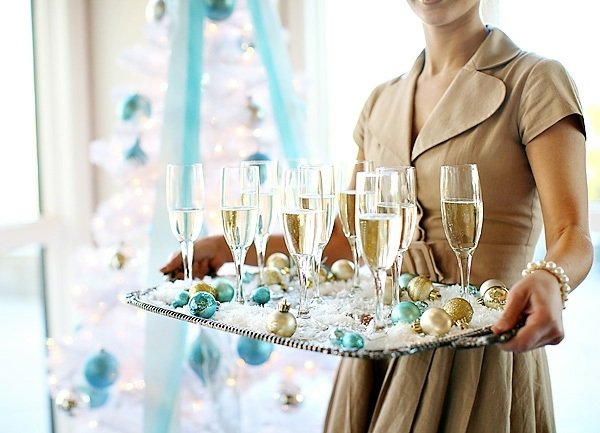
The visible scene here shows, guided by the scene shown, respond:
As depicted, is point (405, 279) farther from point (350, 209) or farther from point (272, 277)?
point (272, 277)

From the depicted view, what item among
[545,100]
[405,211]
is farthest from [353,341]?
[545,100]

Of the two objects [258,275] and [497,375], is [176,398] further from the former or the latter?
[497,375]

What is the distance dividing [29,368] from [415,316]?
235cm

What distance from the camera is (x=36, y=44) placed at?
294cm

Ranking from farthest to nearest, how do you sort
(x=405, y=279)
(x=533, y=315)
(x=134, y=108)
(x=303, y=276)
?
(x=134, y=108), (x=405, y=279), (x=303, y=276), (x=533, y=315)

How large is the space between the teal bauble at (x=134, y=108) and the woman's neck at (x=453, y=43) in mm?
1348

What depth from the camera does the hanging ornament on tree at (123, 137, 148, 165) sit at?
247 centimetres

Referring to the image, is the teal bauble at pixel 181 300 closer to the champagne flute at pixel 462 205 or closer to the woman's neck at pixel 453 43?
the champagne flute at pixel 462 205

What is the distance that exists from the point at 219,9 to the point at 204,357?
1189 mm

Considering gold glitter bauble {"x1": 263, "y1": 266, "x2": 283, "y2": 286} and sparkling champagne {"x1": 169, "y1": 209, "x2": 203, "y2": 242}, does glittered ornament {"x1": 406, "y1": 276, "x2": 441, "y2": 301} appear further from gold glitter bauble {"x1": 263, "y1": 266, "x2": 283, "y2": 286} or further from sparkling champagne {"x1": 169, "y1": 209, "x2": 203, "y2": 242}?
sparkling champagne {"x1": 169, "y1": 209, "x2": 203, "y2": 242}

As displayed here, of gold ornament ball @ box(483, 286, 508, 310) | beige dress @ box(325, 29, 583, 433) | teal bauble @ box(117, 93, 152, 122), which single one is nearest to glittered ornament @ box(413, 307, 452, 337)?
gold ornament ball @ box(483, 286, 508, 310)

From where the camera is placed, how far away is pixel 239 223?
114 cm

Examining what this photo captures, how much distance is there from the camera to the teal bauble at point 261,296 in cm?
117

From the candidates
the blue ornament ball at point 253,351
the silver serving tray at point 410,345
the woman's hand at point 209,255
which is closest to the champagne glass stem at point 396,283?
the silver serving tray at point 410,345
